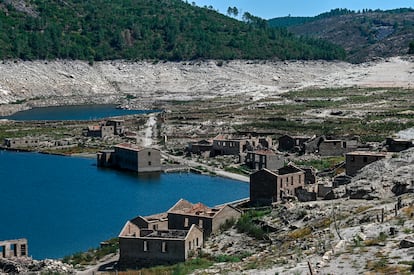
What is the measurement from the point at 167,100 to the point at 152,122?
35.8 meters

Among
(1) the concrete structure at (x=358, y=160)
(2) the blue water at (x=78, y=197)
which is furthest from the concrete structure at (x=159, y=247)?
(1) the concrete structure at (x=358, y=160)

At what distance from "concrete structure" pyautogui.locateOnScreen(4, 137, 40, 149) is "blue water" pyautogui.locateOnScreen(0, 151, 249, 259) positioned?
24.1ft

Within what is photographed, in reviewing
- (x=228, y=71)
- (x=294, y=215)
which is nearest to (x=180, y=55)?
(x=228, y=71)

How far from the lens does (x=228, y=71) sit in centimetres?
15800

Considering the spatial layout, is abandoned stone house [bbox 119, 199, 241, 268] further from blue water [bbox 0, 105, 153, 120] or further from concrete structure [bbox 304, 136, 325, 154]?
blue water [bbox 0, 105, 153, 120]

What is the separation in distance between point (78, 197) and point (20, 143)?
2786 cm

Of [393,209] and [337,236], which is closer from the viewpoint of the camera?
[337,236]

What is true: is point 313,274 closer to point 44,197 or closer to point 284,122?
point 44,197

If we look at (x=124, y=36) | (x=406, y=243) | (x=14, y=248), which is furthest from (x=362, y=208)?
(x=124, y=36)

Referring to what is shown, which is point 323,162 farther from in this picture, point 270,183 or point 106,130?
point 106,130

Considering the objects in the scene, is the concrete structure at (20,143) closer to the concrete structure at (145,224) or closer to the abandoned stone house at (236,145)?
the abandoned stone house at (236,145)

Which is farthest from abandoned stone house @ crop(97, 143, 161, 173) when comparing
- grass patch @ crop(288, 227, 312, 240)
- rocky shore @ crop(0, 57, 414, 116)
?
rocky shore @ crop(0, 57, 414, 116)

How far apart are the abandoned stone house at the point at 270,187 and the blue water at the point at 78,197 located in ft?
24.0

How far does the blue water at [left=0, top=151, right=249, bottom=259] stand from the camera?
41406 millimetres
